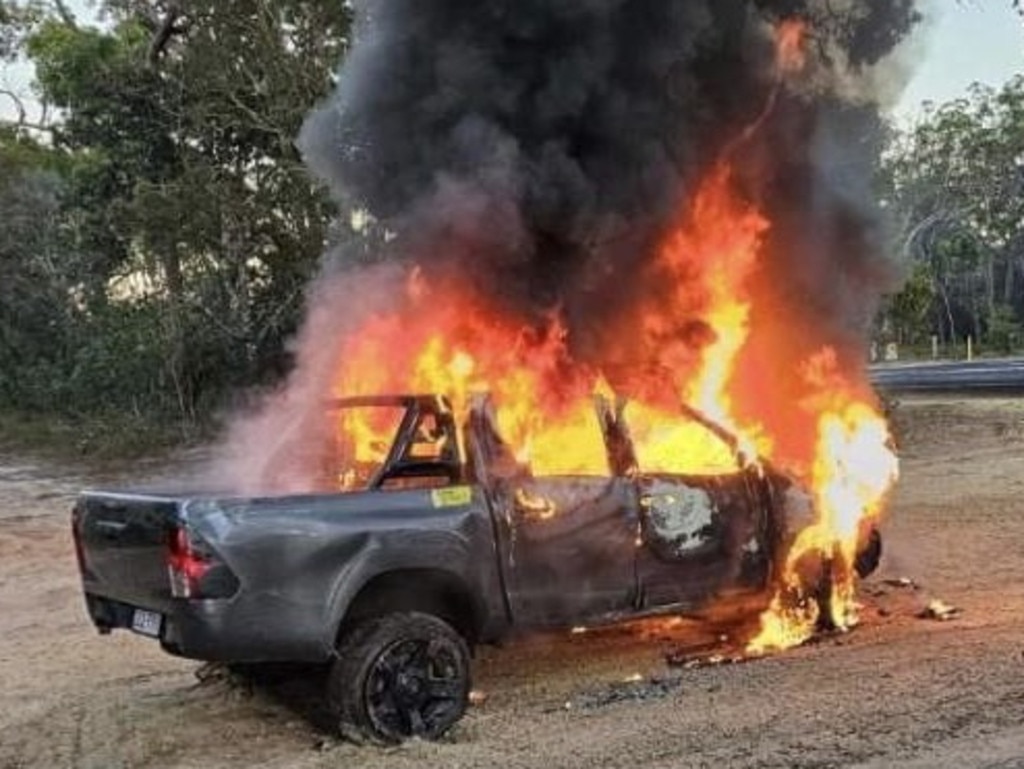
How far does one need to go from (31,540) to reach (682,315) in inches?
364

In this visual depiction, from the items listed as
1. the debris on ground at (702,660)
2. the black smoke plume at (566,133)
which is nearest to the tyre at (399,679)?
the debris on ground at (702,660)

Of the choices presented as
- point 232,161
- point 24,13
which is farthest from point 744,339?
point 24,13

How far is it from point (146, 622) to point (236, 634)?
549 mm

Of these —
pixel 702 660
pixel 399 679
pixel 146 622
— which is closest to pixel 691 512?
pixel 702 660

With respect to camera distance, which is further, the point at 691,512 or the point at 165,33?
the point at 165,33

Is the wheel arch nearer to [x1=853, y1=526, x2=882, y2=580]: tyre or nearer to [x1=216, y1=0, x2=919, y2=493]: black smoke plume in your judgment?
[x1=216, y1=0, x2=919, y2=493]: black smoke plume

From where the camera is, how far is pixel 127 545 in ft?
19.4

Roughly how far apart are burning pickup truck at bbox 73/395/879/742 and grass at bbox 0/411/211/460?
15574 mm

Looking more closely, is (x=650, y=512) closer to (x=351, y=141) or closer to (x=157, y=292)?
(x=351, y=141)

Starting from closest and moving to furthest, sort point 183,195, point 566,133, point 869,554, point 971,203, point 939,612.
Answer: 1. point 939,612
2. point 566,133
3. point 869,554
4. point 183,195
5. point 971,203

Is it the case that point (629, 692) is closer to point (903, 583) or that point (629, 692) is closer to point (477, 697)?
point (477, 697)

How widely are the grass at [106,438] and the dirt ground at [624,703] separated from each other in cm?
1225

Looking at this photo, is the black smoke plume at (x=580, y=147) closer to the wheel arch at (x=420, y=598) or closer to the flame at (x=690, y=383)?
the flame at (x=690, y=383)

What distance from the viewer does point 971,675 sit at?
257 inches
